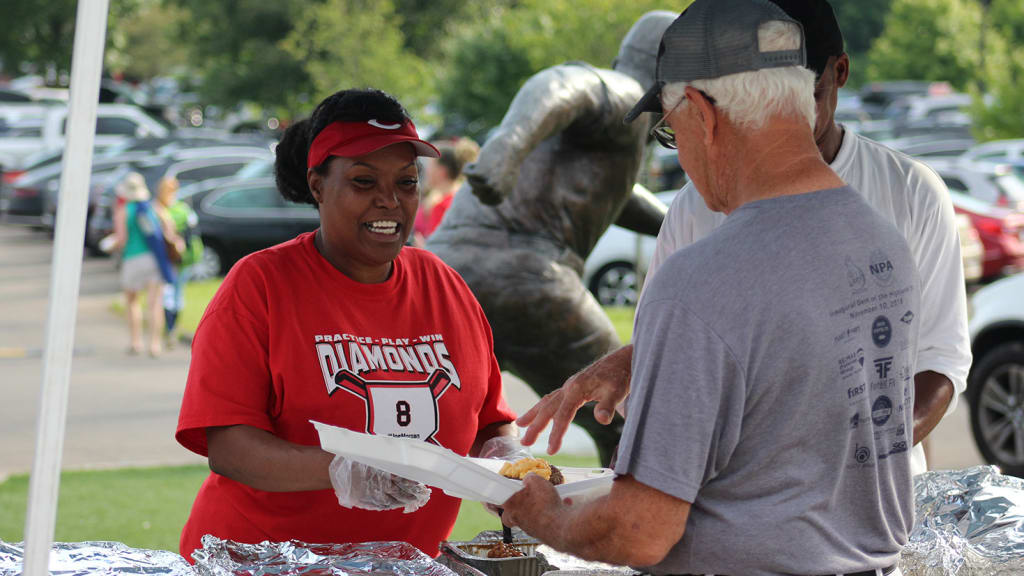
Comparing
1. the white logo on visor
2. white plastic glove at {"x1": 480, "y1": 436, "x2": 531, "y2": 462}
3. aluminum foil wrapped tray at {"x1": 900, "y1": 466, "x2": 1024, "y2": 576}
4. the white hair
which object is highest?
the white hair

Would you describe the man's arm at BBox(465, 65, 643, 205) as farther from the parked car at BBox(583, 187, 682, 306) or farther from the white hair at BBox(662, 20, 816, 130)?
the parked car at BBox(583, 187, 682, 306)

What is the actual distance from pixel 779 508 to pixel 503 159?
2.51 meters

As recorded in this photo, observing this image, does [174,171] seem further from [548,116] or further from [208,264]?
[548,116]

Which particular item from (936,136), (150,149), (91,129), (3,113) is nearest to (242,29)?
(3,113)

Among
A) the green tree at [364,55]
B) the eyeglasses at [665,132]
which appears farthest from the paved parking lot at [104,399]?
the green tree at [364,55]

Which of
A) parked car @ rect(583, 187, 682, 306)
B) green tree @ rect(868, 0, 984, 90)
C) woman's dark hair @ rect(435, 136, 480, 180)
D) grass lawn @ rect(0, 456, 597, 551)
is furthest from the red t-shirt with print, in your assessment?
green tree @ rect(868, 0, 984, 90)

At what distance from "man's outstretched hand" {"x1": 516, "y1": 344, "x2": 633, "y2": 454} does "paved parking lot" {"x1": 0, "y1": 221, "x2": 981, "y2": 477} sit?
14.0 feet

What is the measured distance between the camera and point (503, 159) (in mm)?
4160

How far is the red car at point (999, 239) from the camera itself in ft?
51.2

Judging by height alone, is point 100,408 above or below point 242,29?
below

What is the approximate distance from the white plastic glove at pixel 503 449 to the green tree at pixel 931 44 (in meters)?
39.3

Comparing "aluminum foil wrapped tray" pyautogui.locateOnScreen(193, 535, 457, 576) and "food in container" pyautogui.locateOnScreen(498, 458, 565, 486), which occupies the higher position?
"food in container" pyautogui.locateOnScreen(498, 458, 565, 486)

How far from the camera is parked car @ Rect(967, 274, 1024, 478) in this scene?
754 cm

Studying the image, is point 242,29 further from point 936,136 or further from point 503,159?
→ point 503,159
